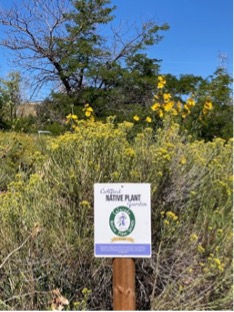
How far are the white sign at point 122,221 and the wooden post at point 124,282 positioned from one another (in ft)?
0.16

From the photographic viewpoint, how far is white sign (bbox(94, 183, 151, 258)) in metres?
2.24

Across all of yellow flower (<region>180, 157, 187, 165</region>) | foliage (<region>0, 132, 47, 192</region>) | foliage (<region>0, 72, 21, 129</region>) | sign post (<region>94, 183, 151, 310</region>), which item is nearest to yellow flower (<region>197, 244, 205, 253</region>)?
sign post (<region>94, 183, 151, 310</region>)

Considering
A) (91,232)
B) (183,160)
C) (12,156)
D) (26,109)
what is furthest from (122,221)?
(26,109)

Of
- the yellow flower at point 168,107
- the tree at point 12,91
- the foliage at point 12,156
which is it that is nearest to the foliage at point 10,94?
the tree at point 12,91

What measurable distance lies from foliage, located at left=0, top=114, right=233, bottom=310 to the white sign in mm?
270

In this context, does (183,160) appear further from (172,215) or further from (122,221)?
(122,221)

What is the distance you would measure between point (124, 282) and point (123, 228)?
26 centimetres

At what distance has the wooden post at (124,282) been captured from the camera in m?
2.27

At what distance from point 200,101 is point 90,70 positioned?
8566mm

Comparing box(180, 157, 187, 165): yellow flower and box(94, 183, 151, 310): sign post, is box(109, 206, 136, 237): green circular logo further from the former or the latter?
box(180, 157, 187, 165): yellow flower

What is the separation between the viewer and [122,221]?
2.27 metres

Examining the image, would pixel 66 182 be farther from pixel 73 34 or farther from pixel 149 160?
pixel 73 34

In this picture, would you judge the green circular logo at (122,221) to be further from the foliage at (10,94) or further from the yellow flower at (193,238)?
the foliage at (10,94)

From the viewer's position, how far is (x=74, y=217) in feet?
8.70
